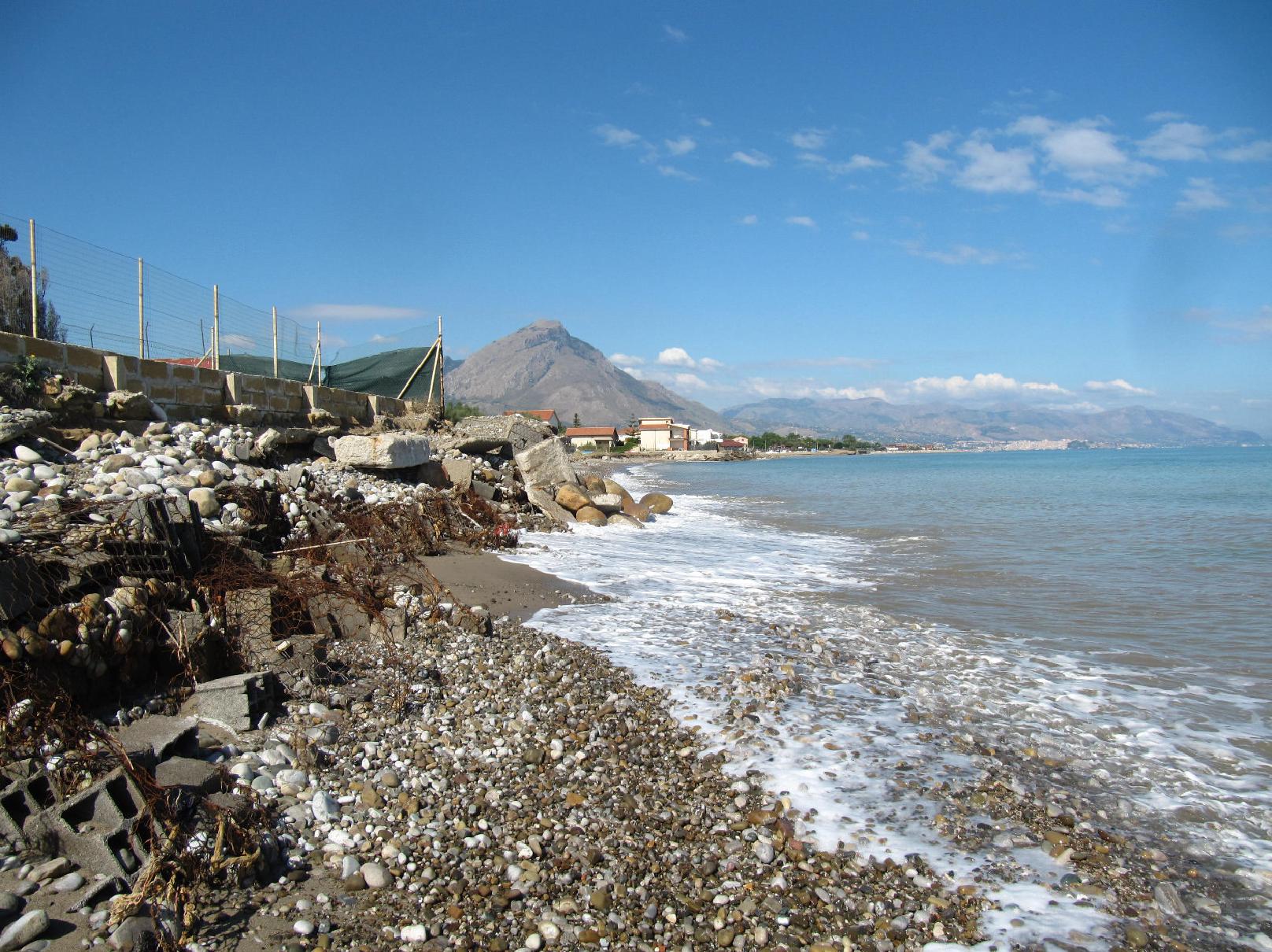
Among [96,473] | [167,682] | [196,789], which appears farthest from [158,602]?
[96,473]

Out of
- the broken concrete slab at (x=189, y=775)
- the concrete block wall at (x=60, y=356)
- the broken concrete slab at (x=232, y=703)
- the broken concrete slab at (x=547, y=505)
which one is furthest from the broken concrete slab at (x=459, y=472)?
the broken concrete slab at (x=189, y=775)

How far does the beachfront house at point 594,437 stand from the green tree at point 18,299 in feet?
262

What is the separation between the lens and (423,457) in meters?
13.5

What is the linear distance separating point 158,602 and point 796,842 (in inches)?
170

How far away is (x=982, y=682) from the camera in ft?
19.6

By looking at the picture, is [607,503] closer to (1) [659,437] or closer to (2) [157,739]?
(2) [157,739]

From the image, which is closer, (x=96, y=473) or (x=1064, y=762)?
(x=1064, y=762)

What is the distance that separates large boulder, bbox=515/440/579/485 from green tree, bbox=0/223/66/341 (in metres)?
8.27

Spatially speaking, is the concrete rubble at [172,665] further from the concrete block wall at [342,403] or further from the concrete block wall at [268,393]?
the concrete block wall at [342,403]

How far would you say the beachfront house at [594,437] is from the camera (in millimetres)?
96312

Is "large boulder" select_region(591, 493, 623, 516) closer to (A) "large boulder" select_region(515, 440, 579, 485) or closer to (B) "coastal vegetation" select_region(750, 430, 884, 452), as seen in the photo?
(A) "large boulder" select_region(515, 440, 579, 485)

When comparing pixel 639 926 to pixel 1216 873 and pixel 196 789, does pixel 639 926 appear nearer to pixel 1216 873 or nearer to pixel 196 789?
pixel 196 789

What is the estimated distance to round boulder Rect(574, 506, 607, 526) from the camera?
15.1 meters

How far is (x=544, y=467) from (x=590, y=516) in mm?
1789
